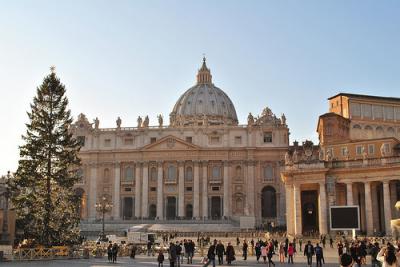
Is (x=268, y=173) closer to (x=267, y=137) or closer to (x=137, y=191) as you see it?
(x=267, y=137)

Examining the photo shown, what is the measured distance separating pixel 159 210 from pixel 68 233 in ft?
182

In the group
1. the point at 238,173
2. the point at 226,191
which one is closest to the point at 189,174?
the point at 226,191

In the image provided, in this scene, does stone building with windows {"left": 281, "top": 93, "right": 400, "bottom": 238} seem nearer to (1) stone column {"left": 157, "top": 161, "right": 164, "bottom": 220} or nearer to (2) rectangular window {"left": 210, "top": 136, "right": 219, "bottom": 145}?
(2) rectangular window {"left": 210, "top": 136, "right": 219, "bottom": 145}

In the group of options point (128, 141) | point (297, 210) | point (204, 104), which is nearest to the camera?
point (297, 210)

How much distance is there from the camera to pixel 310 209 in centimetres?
5416

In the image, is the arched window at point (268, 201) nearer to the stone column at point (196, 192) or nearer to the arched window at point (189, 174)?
the stone column at point (196, 192)

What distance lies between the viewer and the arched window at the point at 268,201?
9056cm

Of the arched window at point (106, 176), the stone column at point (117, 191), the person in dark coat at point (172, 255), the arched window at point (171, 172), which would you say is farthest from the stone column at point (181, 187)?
the person in dark coat at point (172, 255)

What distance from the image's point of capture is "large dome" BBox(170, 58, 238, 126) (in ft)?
411

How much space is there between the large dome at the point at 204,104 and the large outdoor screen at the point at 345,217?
288ft

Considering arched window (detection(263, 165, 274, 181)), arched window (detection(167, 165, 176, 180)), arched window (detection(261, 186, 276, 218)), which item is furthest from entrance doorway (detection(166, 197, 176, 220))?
arched window (detection(263, 165, 274, 181))

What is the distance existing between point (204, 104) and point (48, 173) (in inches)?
3643

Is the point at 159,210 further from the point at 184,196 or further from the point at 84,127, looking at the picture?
the point at 84,127

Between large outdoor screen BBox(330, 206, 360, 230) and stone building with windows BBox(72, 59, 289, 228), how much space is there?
180ft
